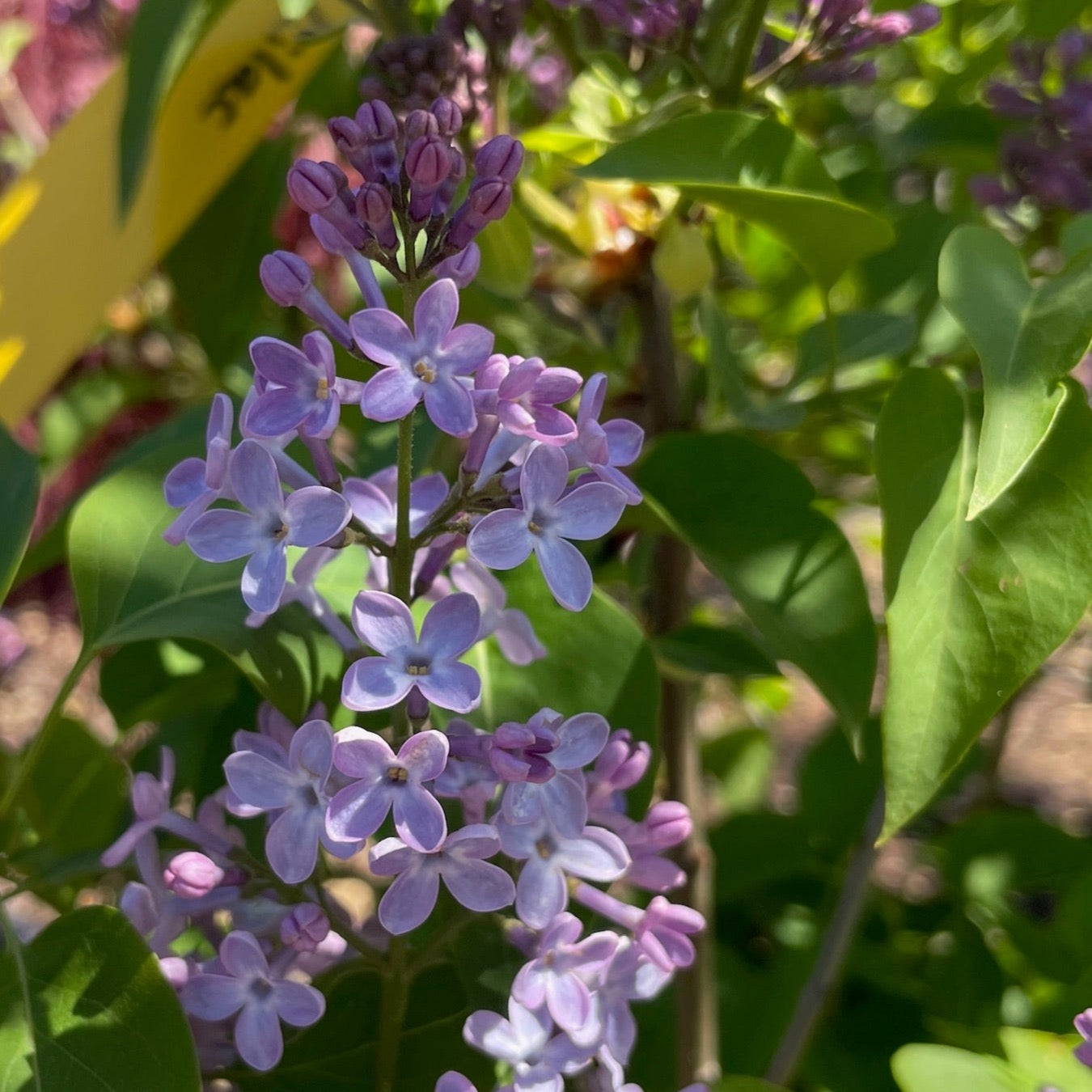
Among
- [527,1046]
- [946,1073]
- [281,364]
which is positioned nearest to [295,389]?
[281,364]

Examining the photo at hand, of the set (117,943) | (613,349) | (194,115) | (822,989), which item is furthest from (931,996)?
(194,115)

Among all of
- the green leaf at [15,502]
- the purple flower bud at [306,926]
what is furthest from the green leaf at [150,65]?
the purple flower bud at [306,926]

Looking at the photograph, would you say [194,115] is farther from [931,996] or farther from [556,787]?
[931,996]

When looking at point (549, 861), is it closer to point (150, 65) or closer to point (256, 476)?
point (256, 476)

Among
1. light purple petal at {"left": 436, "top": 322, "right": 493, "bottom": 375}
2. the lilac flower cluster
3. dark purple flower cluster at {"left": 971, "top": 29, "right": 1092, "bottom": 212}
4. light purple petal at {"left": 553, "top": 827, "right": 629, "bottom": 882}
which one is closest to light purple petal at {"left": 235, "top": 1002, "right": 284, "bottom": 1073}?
light purple petal at {"left": 553, "top": 827, "right": 629, "bottom": 882}

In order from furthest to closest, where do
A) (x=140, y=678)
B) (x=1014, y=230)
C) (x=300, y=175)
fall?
(x=1014, y=230), (x=140, y=678), (x=300, y=175)

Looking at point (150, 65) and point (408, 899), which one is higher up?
point (150, 65)

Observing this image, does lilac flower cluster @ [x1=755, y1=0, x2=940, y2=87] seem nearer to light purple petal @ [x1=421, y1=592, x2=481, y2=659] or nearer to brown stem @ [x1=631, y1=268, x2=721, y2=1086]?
brown stem @ [x1=631, y1=268, x2=721, y2=1086]
